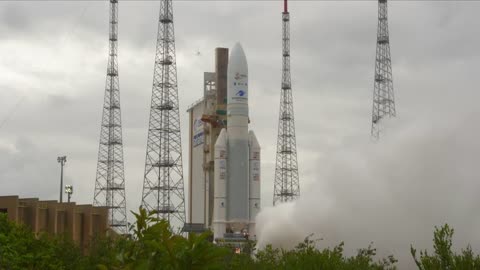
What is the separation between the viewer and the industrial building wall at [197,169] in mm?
96875

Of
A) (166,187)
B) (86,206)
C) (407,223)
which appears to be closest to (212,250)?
(407,223)

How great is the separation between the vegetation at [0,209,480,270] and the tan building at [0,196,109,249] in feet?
51.1

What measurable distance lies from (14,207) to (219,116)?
33.2m

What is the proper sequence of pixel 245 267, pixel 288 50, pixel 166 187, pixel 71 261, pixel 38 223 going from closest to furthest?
pixel 245 267, pixel 71 261, pixel 38 223, pixel 166 187, pixel 288 50

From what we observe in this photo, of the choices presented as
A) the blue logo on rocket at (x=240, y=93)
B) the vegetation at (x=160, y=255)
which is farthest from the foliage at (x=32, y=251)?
the blue logo on rocket at (x=240, y=93)

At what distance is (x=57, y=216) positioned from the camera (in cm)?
6319

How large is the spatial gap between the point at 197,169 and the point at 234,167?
27.7 meters

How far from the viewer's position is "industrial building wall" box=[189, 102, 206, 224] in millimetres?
96875

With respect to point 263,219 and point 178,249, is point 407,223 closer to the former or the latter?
point 263,219

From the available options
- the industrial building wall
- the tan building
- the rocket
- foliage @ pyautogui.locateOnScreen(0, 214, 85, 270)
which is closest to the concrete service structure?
the rocket

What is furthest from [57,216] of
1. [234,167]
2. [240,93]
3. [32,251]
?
[32,251]

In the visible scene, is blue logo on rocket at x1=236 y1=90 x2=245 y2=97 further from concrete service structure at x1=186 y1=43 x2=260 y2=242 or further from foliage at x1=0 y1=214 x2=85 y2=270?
foliage at x1=0 y1=214 x2=85 y2=270

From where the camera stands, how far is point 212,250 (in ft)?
41.8

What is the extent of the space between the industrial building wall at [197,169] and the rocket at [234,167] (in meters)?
23.0
